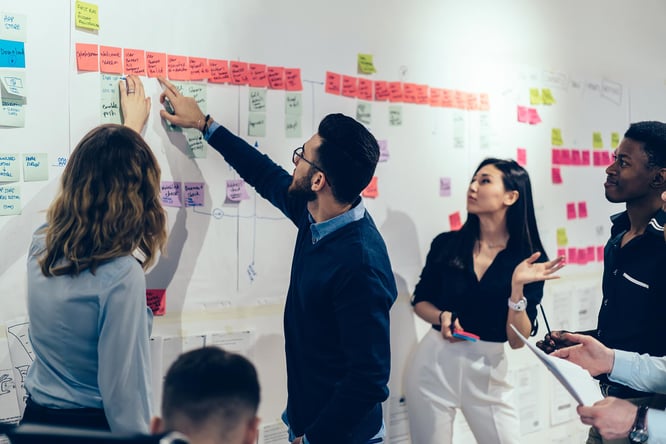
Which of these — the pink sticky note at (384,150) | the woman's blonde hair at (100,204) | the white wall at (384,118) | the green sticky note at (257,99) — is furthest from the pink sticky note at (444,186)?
the woman's blonde hair at (100,204)

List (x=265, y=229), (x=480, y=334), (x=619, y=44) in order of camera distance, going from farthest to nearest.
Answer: (x=619, y=44) < (x=480, y=334) < (x=265, y=229)

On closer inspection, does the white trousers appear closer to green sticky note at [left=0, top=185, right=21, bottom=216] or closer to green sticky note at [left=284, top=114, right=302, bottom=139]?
green sticky note at [left=284, top=114, right=302, bottom=139]

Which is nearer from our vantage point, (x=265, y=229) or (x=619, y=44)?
(x=265, y=229)

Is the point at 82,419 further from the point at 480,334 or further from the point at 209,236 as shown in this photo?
the point at 480,334

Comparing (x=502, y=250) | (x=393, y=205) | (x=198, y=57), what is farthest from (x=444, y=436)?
(x=198, y=57)

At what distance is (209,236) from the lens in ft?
7.16

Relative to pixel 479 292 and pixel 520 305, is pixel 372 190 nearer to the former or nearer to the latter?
pixel 479 292

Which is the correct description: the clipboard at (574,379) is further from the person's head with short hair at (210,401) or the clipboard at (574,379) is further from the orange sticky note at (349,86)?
the orange sticky note at (349,86)

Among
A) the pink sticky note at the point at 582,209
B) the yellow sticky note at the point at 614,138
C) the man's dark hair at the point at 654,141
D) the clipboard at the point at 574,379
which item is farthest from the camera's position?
the yellow sticky note at the point at 614,138

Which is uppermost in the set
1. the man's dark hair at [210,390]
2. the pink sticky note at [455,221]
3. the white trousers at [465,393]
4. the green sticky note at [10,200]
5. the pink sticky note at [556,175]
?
the pink sticky note at [556,175]

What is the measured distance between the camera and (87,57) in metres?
1.92

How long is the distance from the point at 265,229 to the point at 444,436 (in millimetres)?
1076

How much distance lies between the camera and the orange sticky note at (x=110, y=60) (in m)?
1.95

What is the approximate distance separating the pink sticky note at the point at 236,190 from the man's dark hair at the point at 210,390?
108cm
